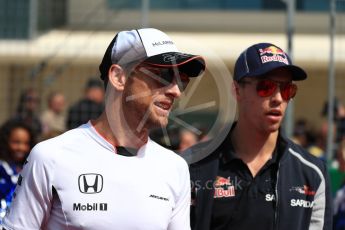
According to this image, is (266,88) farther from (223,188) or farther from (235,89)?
(223,188)

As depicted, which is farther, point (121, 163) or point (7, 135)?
point (7, 135)

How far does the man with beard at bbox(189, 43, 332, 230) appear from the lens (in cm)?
482

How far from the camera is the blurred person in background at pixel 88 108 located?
10648mm

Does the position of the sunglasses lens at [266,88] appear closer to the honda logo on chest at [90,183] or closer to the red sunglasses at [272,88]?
the red sunglasses at [272,88]

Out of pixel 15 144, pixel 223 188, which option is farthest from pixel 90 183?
pixel 15 144

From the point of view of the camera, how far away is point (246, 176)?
4.96 meters

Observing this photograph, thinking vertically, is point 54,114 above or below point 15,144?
below

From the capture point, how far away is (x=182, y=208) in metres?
3.96

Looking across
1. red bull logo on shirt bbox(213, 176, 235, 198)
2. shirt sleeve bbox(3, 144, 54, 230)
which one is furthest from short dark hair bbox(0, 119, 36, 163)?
shirt sleeve bbox(3, 144, 54, 230)

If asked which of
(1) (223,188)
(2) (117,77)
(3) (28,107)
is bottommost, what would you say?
(3) (28,107)

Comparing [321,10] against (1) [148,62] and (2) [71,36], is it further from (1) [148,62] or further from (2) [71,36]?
(1) [148,62]

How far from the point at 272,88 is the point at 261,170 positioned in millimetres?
429

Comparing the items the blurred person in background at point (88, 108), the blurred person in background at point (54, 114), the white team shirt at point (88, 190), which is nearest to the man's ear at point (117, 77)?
the white team shirt at point (88, 190)

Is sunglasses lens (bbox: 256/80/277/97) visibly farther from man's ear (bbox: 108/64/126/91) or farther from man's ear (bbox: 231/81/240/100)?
man's ear (bbox: 108/64/126/91)
